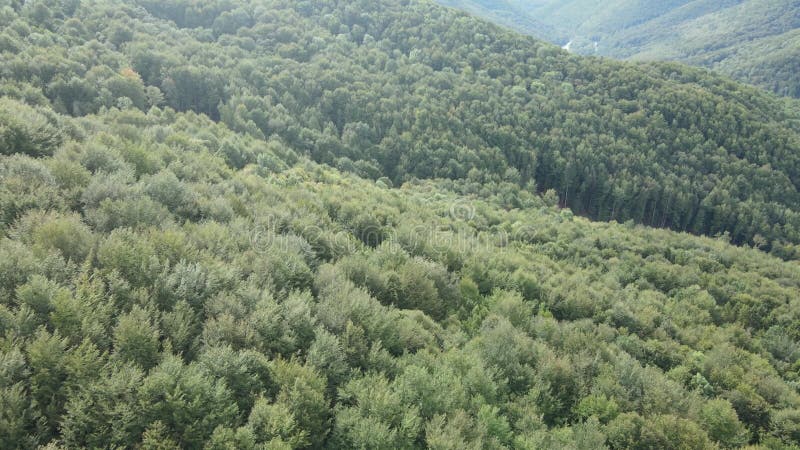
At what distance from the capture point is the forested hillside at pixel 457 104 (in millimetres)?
69750

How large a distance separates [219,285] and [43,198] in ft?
28.5

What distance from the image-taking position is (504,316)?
2534 cm

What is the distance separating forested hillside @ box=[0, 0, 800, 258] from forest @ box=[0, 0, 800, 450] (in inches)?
29.7

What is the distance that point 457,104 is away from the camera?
93500 millimetres

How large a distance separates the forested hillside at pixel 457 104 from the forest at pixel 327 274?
2.47 feet

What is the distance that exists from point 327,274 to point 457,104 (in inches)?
3150

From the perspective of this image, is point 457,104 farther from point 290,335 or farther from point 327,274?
point 290,335

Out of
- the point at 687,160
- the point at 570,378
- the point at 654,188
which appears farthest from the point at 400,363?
the point at 687,160

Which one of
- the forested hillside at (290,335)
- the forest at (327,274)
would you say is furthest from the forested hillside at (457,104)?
the forested hillside at (290,335)

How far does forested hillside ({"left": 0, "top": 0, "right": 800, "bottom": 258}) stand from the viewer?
69750 mm

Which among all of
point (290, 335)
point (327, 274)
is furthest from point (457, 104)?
point (290, 335)

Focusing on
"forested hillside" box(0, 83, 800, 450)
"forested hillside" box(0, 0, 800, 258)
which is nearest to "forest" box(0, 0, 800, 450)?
"forested hillside" box(0, 83, 800, 450)

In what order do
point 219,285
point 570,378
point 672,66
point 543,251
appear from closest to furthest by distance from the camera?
point 219,285
point 570,378
point 543,251
point 672,66

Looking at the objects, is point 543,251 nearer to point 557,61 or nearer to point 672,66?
point 557,61
